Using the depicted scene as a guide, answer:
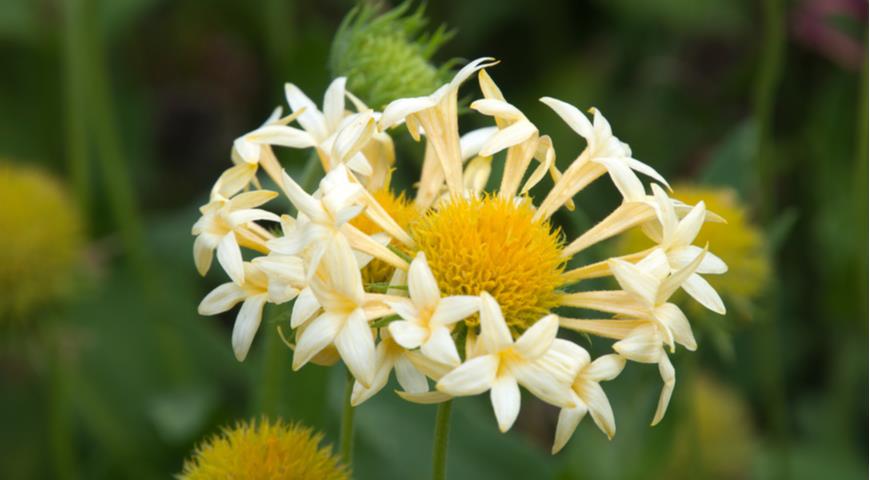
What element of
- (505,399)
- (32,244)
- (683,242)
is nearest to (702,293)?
(683,242)

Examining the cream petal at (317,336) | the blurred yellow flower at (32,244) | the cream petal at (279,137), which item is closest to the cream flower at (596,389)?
the cream petal at (317,336)

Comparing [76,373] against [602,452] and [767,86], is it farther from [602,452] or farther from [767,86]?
[767,86]

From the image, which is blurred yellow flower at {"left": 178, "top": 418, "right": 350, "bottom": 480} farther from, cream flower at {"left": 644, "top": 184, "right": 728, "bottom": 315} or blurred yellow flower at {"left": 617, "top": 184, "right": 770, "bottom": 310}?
blurred yellow flower at {"left": 617, "top": 184, "right": 770, "bottom": 310}

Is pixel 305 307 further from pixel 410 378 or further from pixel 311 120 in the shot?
pixel 311 120

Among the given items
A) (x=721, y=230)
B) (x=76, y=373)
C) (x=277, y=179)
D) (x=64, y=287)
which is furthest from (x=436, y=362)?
(x=76, y=373)

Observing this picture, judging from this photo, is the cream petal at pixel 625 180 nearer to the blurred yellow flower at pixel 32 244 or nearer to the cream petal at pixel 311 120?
the cream petal at pixel 311 120

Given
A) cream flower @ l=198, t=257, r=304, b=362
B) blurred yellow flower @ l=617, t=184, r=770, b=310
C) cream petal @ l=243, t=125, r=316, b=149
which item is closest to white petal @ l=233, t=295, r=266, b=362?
cream flower @ l=198, t=257, r=304, b=362

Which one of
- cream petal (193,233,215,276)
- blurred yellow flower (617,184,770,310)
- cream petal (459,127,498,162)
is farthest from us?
blurred yellow flower (617,184,770,310)
